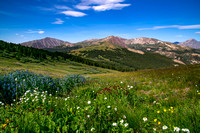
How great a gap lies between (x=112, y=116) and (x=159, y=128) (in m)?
1.25

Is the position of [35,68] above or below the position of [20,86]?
below

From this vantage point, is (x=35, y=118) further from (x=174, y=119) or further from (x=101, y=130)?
(x=174, y=119)

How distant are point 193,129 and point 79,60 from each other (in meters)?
158

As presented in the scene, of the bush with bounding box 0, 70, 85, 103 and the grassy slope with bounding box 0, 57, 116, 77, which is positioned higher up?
the bush with bounding box 0, 70, 85, 103

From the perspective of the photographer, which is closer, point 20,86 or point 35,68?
point 20,86

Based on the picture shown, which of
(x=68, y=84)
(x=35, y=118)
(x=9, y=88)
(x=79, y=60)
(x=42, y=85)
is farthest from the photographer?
(x=79, y=60)

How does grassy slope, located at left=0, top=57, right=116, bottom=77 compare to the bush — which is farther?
grassy slope, located at left=0, top=57, right=116, bottom=77

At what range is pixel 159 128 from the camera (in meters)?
2.77

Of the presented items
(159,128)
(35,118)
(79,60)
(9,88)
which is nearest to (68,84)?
(9,88)

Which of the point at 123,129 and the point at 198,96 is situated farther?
the point at 198,96

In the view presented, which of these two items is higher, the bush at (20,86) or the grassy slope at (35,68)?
the bush at (20,86)

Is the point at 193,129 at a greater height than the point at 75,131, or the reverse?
the point at 193,129

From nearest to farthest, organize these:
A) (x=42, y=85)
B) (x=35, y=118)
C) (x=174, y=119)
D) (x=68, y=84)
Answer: (x=174, y=119) → (x=35, y=118) → (x=42, y=85) → (x=68, y=84)

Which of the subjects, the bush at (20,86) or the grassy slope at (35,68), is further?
the grassy slope at (35,68)
